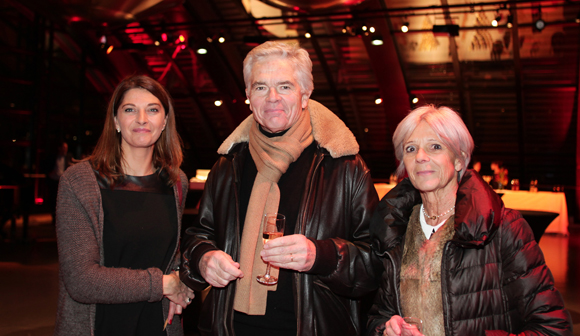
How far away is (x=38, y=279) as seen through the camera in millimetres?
5539

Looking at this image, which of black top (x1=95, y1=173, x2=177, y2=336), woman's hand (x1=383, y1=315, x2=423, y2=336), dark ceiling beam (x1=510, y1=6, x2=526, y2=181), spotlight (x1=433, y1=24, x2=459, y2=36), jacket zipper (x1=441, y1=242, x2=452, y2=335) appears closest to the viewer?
woman's hand (x1=383, y1=315, x2=423, y2=336)

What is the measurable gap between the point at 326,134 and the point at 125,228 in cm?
96

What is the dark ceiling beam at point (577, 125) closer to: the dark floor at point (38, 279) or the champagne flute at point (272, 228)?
the dark floor at point (38, 279)

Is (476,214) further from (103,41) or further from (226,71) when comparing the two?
(226,71)

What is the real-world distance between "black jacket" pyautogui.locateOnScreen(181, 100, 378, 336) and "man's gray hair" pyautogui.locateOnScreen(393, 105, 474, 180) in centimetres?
25

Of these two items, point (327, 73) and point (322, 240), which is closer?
point (322, 240)

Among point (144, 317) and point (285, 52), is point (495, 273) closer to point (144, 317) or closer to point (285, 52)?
point (285, 52)

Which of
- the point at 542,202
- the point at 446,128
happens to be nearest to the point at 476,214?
the point at 446,128

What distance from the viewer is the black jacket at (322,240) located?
1739 millimetres

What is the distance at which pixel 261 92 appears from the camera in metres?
1.89

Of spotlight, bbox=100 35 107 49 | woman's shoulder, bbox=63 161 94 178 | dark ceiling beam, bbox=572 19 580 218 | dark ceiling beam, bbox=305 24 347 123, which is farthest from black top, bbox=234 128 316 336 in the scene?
spotlight, bbox=100 35 107 49

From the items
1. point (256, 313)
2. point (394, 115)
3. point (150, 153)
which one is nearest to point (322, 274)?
point (256, 313)

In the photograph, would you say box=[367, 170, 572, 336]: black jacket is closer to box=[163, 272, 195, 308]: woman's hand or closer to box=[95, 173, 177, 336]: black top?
box=[163, 272, 195, 308]: woman's hand

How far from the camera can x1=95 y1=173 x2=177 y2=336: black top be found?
1958 millimetres
